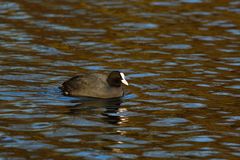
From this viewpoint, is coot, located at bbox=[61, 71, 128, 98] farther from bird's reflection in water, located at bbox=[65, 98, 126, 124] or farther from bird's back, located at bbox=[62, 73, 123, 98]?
bird's reflection in water, located at bbox=[65, 98, 126, 124]

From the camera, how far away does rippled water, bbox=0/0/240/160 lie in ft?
40.2

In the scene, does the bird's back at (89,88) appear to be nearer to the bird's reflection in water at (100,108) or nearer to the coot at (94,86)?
the coot at (94,86)

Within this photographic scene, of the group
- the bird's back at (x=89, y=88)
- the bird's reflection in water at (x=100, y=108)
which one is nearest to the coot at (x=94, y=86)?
the bird's back at (x=89, y=88)

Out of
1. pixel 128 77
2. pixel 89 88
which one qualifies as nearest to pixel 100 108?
pixel 89 88

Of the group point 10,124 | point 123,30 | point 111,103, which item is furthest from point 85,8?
point 10,124

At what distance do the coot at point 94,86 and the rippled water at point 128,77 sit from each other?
20cm

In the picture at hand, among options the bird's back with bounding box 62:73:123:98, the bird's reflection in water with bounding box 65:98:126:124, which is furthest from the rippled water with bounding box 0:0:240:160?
the bird's back with bounding box 62:73:123:98

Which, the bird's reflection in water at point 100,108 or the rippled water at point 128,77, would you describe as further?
the bird's reflection in water at point 100,108

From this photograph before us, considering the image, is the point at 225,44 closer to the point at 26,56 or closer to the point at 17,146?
the point at 26,56

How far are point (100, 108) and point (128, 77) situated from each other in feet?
8.79

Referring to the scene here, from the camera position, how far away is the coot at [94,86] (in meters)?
15.7

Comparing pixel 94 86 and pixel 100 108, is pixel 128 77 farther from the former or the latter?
pixel 100 108

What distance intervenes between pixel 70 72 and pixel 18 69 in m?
1.11

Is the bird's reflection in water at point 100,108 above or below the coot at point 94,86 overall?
below
